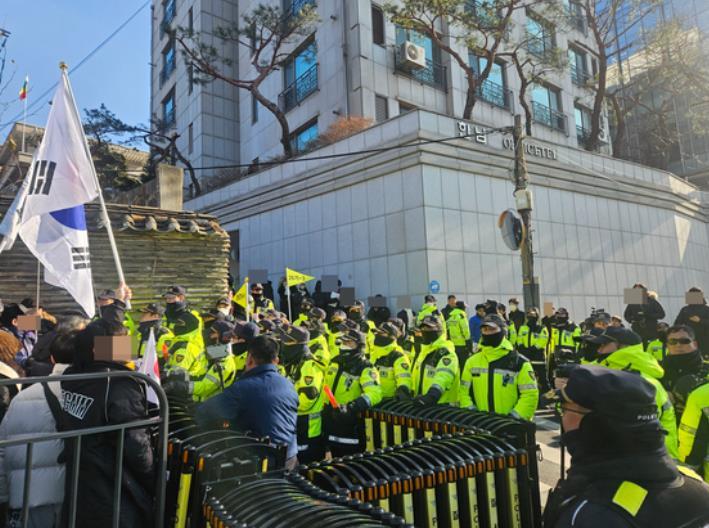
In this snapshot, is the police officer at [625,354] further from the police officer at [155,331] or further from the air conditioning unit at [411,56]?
the air conditioning unit at [411,56]

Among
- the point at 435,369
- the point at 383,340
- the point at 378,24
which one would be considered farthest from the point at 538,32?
the point at 435,369

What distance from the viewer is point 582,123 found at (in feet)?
111

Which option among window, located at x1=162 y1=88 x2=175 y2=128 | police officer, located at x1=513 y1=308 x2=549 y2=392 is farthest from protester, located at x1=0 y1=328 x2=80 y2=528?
window, located at x1=162 y1=88 x2=175 y2=128

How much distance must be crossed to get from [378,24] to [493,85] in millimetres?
7782

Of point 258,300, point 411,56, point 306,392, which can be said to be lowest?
point 306,392

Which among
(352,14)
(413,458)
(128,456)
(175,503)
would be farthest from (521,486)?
(352,14)

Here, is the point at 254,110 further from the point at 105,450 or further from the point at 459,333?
the point at 105,450

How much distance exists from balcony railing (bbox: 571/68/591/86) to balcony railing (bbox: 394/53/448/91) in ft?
40.9

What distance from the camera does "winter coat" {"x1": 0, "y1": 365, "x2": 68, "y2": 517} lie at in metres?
2.92

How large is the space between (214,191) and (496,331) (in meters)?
21.8

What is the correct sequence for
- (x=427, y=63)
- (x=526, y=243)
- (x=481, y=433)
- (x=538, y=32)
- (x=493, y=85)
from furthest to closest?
1. (x=538, y=32)
2. (x=493, y=85)
3. (x=427, y=63)
4. (x=526, y=243)
5. (x=481, y=433)

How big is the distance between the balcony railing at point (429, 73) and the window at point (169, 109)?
19770 millimetres

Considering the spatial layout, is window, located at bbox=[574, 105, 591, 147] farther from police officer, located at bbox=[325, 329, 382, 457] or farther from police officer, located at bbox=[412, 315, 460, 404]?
police officer, located at bbox=[325, 329, 382, 457]

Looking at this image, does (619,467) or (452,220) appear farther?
(452,220)
